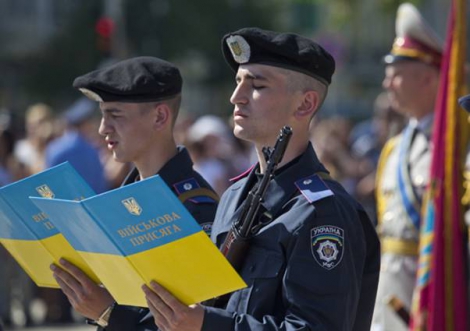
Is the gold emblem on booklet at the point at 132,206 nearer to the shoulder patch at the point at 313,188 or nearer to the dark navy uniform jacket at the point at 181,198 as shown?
the shoulder patch at the point at 313,188

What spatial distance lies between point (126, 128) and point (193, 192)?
0.37m

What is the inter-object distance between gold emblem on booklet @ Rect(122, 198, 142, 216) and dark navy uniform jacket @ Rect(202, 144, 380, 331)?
389mm

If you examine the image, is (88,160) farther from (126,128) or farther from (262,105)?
(262,105)

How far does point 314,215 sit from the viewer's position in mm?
3570

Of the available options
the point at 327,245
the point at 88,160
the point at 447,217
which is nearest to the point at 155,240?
the point at 327,245

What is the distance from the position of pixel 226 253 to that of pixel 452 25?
3023mm

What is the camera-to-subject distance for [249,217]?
144 inches

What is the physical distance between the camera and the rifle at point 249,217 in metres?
3.64

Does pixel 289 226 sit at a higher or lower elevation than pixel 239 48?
lower

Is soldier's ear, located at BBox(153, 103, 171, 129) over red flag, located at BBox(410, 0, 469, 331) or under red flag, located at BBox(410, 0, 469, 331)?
over

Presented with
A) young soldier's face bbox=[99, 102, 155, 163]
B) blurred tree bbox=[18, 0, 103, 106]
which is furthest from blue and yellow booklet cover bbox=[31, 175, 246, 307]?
blurred tree bbox=[18, 0, 103, 106]

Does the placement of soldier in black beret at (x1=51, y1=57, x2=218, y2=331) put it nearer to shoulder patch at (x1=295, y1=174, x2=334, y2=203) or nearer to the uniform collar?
the uniform collar

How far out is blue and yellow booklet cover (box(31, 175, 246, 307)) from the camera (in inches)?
131

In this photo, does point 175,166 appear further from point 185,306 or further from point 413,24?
point 413,24
